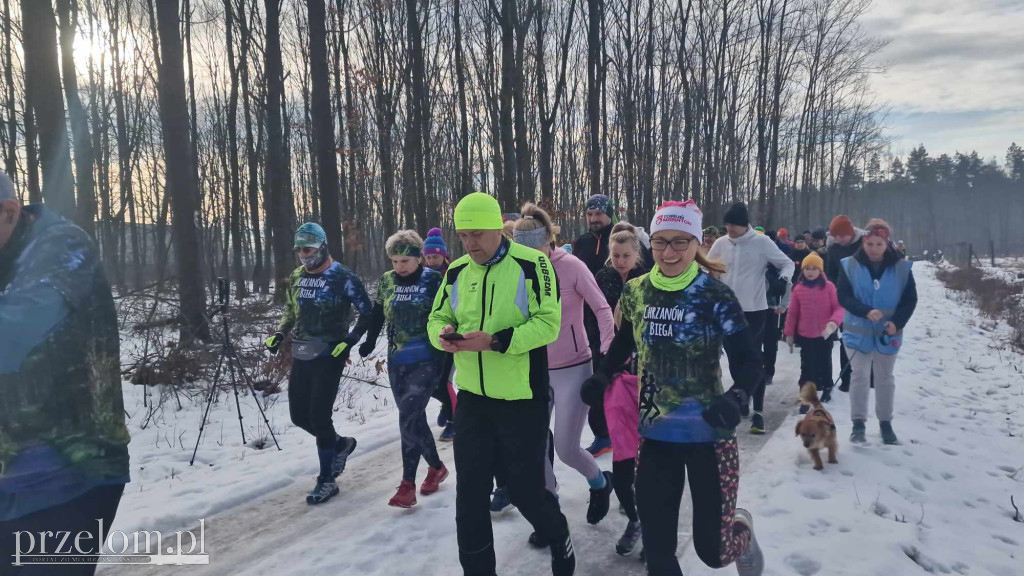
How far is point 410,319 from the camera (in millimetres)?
5102

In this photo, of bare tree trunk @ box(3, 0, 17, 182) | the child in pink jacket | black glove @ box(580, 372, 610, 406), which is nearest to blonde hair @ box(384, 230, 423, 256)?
black glove @ box(580, 372, 610, 406)

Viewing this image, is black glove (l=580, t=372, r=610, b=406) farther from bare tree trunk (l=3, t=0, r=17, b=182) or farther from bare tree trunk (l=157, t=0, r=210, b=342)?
bare tree trunk (l=3, t=0, r=17, b=182)

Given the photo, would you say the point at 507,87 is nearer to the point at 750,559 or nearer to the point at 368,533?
the point at 368,533

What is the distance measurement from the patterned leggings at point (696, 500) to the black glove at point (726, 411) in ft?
0.74

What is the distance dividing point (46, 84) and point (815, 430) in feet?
35.8

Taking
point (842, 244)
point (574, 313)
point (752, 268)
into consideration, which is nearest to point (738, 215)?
point (752, 268)

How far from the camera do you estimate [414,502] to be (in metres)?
5.02

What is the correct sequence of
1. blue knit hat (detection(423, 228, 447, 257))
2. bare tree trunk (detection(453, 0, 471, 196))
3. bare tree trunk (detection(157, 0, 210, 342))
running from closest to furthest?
blue knit hat (detection(423, 228, 447, 257))
bare tree trunk (detection(157, 0, 210, 342))
bare tree trunk (detection(453, 0, 471, 196))

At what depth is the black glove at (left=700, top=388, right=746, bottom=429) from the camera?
2838 millimetres

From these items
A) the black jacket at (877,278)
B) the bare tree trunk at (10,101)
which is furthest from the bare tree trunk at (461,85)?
the black jacket at (877,278)

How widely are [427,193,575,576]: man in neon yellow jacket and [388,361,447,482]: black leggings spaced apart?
1.58m

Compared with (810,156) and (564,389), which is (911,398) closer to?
(564,389)

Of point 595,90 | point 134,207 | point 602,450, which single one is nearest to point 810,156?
point 595,90

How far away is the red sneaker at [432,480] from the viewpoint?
5352mm
